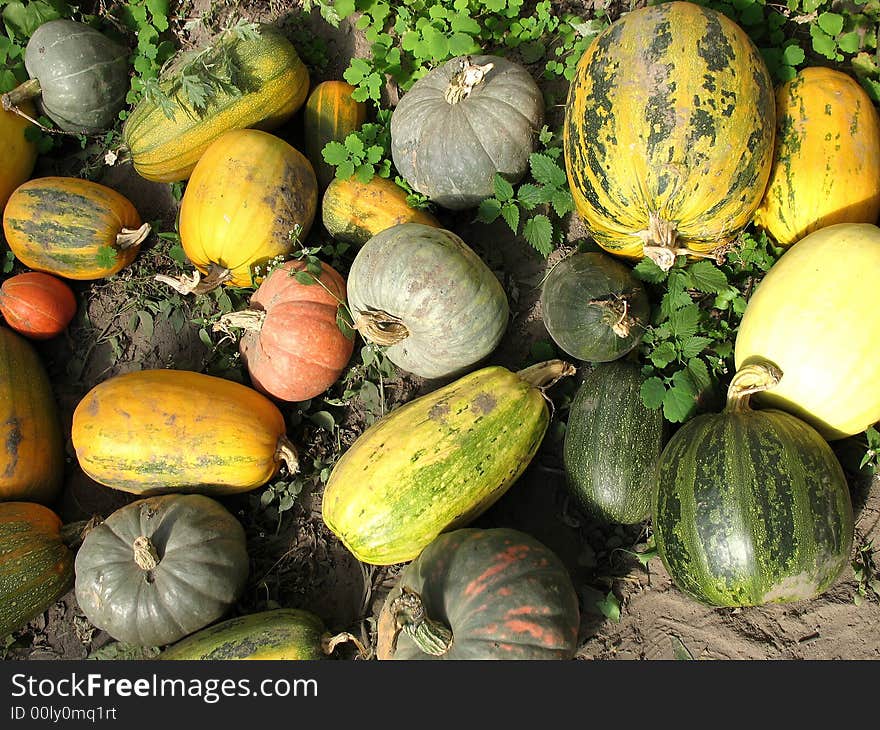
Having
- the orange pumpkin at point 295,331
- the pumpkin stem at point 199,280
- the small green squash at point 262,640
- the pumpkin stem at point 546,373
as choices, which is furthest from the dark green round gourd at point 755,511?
the pumpkin stem at point 199,280

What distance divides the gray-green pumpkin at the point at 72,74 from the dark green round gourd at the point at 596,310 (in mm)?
2963

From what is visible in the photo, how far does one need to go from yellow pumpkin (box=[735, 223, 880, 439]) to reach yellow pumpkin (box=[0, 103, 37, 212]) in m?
4.11

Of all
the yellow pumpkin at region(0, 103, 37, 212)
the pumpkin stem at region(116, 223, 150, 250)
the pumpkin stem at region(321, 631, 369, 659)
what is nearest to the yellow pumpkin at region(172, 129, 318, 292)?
the pumpkin stem at region(116, 223, 150, 250)

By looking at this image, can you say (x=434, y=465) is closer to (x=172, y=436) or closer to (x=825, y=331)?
(x=172, y=436)

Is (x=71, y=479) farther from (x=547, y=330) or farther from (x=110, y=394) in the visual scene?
(x=547, y=330)

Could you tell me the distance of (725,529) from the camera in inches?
111

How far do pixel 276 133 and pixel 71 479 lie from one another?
227 centimetres

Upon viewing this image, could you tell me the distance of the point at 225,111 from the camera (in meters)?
3.99

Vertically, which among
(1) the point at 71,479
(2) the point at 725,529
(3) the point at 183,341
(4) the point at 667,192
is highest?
(4) the point at 667,192

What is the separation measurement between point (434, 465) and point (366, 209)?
1.47 m

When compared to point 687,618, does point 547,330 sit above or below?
above

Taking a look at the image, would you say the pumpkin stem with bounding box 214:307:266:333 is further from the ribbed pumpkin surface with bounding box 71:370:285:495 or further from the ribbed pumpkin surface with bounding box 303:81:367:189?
the ribbed pumpkin surface with bounding box 303:81:367:189

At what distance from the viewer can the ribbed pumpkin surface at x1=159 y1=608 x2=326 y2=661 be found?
3154mm

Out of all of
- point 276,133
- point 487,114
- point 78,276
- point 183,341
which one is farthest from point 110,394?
point 487,114
